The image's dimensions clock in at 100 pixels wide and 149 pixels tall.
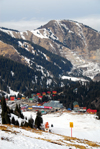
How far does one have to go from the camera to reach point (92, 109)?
155 meters

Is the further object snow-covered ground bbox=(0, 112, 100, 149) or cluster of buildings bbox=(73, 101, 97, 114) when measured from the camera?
cluster of buildings bbox=(73, 101, 97, 114)

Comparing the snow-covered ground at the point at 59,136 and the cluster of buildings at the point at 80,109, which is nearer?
the snow-covered ground at the point at 59,136

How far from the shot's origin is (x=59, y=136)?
→ 54875 millimetres

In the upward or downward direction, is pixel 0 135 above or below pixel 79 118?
above

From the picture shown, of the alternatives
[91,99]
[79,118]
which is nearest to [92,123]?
[79,118]

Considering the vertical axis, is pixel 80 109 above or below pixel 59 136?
below

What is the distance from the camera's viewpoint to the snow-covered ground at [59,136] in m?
34.7

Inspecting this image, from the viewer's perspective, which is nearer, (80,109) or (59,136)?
(59,136)

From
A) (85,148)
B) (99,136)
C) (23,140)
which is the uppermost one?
(23,140)

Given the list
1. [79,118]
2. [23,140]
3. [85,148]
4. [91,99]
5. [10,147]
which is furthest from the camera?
[91,99]

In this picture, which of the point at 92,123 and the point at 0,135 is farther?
the point at 92,123

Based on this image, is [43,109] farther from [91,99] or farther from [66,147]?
[66,147]

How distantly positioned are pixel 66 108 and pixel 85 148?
120 metres

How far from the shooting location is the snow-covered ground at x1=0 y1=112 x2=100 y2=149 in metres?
34.7
